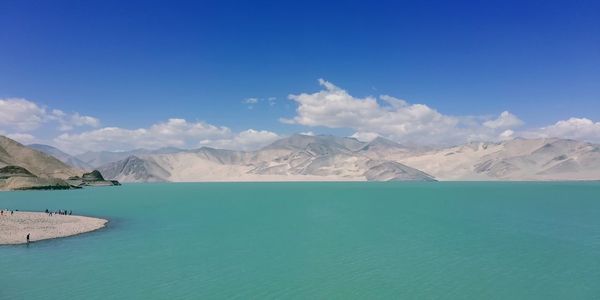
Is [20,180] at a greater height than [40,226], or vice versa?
[20,180]

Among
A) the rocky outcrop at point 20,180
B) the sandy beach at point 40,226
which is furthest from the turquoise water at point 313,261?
the rocky outcrop at point 20,180

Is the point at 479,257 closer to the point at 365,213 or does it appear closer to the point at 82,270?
the point at 82,270

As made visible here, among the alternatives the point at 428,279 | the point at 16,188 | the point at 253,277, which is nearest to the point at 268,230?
the point at 253,277

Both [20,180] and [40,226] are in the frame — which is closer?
[40,226]

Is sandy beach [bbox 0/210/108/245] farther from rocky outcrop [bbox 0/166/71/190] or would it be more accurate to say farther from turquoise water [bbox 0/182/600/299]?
rocky outcrop [bbox 0/166/71/190]

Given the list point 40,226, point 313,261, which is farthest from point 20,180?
point 313,261

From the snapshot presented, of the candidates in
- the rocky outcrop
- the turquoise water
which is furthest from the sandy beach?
the rocky outcrop

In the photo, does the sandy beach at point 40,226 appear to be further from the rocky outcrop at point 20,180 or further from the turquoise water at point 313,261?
the rocky outcrop at point 20,180

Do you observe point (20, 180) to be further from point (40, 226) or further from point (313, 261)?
point (313, 261)
